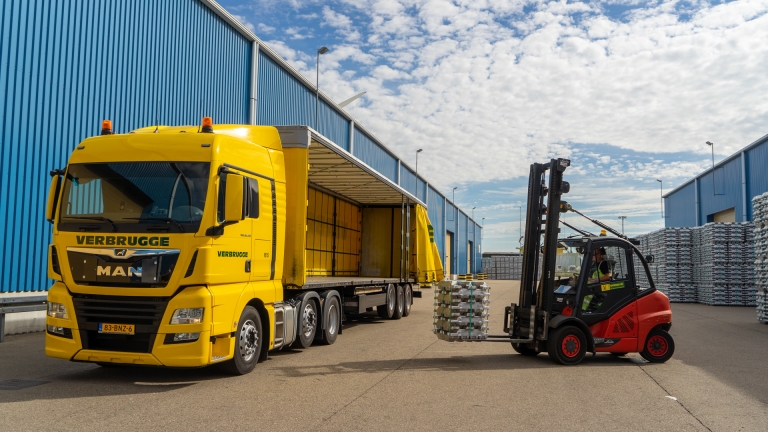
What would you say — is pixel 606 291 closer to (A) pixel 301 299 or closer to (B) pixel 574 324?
(B) pixel 574 324

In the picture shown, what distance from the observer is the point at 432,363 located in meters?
9.42

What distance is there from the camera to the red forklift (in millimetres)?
9391

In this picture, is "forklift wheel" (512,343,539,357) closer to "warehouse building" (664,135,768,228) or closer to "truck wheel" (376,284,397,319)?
"truck wheel" (376,284,397,319)

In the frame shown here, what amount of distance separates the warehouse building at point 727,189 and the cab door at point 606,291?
20.8 metres

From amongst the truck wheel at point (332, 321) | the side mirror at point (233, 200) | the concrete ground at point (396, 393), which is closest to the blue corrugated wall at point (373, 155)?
the truck wheel at point (332, 321)

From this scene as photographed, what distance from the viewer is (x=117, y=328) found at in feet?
23.3

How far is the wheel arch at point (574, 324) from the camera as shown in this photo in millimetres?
9266

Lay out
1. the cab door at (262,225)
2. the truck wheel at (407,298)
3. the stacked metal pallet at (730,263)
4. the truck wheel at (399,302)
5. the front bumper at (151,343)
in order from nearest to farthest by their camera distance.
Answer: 1. the front bumper at (151,343)
2. the cab door at (262,225)
3. the truck wheel at (399,302)
4. the truck wheel at (407,298)
5. the stacked metal pallet at (730,263)

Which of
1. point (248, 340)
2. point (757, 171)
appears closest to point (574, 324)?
point (248, 340)

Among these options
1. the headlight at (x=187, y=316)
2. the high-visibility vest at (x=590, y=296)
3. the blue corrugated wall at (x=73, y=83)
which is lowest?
the headlight at (x=187, y=316)

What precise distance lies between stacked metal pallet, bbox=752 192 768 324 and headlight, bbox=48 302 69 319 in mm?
16794

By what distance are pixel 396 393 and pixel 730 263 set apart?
22890mm

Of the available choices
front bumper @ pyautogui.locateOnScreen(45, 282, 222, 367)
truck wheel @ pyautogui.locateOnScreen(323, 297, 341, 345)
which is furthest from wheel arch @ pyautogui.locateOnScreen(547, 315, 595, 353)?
front bumper @ pyautogui.locateOnScreen(45, 282, 222, 367)

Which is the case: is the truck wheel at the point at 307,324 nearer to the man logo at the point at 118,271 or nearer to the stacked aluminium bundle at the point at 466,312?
the stacked aluminium bundle at the point at 466,312
